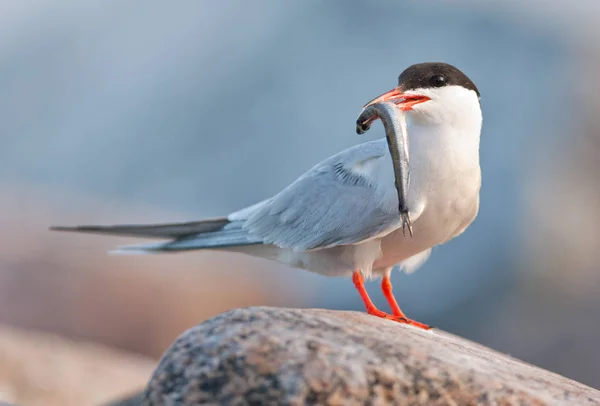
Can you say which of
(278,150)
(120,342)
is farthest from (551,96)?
(120,342)

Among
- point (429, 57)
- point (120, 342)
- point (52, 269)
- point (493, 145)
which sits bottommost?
point (120, 342)

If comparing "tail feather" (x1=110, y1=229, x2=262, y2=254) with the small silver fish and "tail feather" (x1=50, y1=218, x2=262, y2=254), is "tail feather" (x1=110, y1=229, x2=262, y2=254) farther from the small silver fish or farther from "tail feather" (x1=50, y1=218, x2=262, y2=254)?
the small silver fish

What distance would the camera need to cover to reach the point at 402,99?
14.0 feet

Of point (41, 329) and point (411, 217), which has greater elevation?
point (411, 217)

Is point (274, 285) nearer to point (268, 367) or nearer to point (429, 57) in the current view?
point (429, 57)

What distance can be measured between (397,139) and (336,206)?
0.86 m

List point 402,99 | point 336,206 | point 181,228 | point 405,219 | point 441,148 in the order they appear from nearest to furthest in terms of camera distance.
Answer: point 405,219 < point 402,99 < point 441,148 < point 336,206 < point 181,228

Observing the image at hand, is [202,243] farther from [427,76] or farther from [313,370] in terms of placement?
[313,370]

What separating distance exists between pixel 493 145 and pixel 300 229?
21.4ft

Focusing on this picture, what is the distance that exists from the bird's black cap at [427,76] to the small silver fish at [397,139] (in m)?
0.23

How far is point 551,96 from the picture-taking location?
11312 millimetres

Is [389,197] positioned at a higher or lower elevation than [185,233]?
higher

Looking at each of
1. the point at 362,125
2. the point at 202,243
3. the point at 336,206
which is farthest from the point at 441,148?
the point at 202,243

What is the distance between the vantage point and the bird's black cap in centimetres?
429
